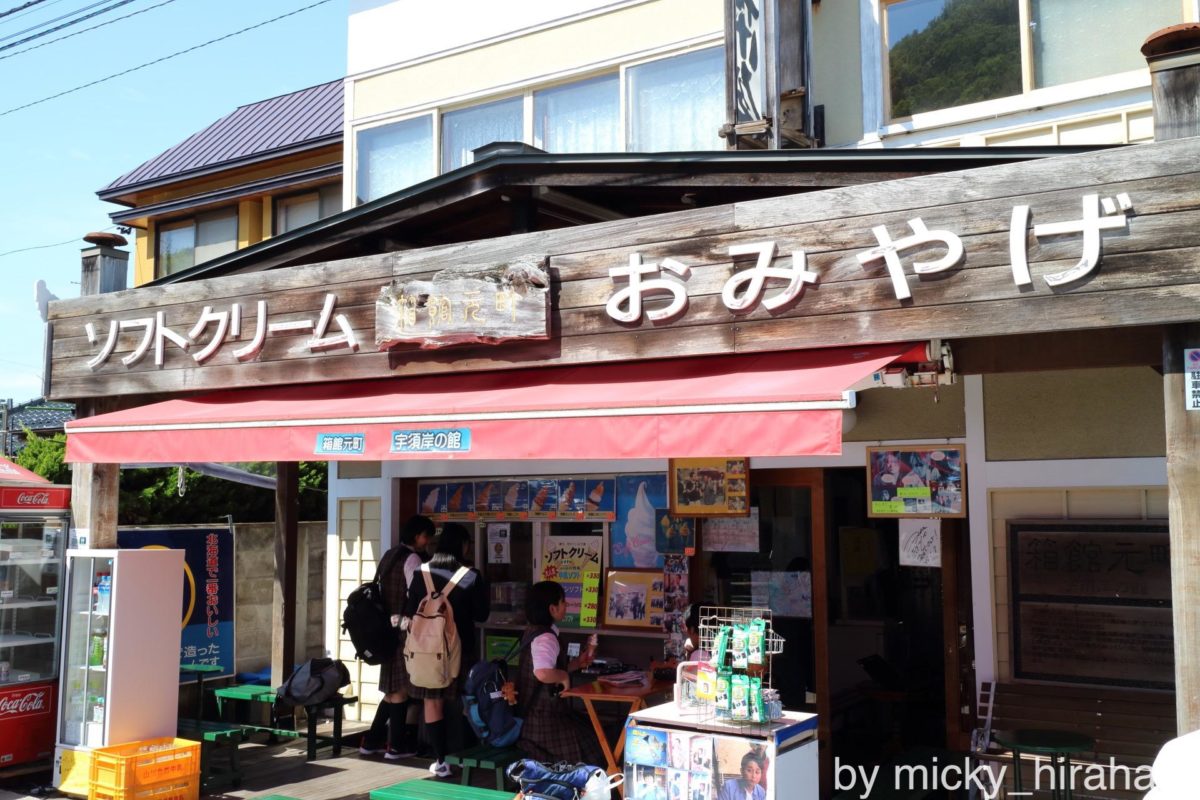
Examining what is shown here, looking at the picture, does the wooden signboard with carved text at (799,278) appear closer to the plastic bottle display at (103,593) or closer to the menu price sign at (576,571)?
the plastic bottle display at (103,593)

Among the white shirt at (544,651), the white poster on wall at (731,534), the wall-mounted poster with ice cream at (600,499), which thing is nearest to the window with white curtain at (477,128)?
the wall-mounted poster with ice cream at (600,499)

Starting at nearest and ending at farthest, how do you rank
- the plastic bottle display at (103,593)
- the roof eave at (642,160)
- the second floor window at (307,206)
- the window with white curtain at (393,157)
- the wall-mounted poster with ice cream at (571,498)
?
1. the roof eave at (642,160)
2. the plastic bottle display at (103,593)
3. the wall-mounted poster with ice cream at (571,498)
4. the window with white curtain at (393,157)
5. the second floor window at (307,206)

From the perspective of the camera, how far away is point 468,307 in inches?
274

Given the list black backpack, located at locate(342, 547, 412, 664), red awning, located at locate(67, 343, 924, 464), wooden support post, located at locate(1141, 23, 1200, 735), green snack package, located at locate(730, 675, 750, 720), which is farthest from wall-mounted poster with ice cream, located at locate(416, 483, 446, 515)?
wooden support post, located at locate(1141, 23, 1200, 735)

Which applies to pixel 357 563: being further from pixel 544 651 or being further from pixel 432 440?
pixel 432 440

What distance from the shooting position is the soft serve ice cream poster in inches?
367

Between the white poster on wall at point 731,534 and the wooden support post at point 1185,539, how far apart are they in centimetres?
432

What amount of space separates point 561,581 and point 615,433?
4.27m

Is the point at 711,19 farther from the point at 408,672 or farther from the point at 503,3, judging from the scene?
the point at 408,672

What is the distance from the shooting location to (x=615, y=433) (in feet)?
19.2

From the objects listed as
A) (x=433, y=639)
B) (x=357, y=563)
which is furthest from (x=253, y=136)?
(x=433, y=639)

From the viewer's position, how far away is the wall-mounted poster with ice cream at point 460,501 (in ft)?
34.2

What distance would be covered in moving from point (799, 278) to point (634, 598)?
14.2 feet

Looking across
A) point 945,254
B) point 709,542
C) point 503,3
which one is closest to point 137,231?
point 503,3
